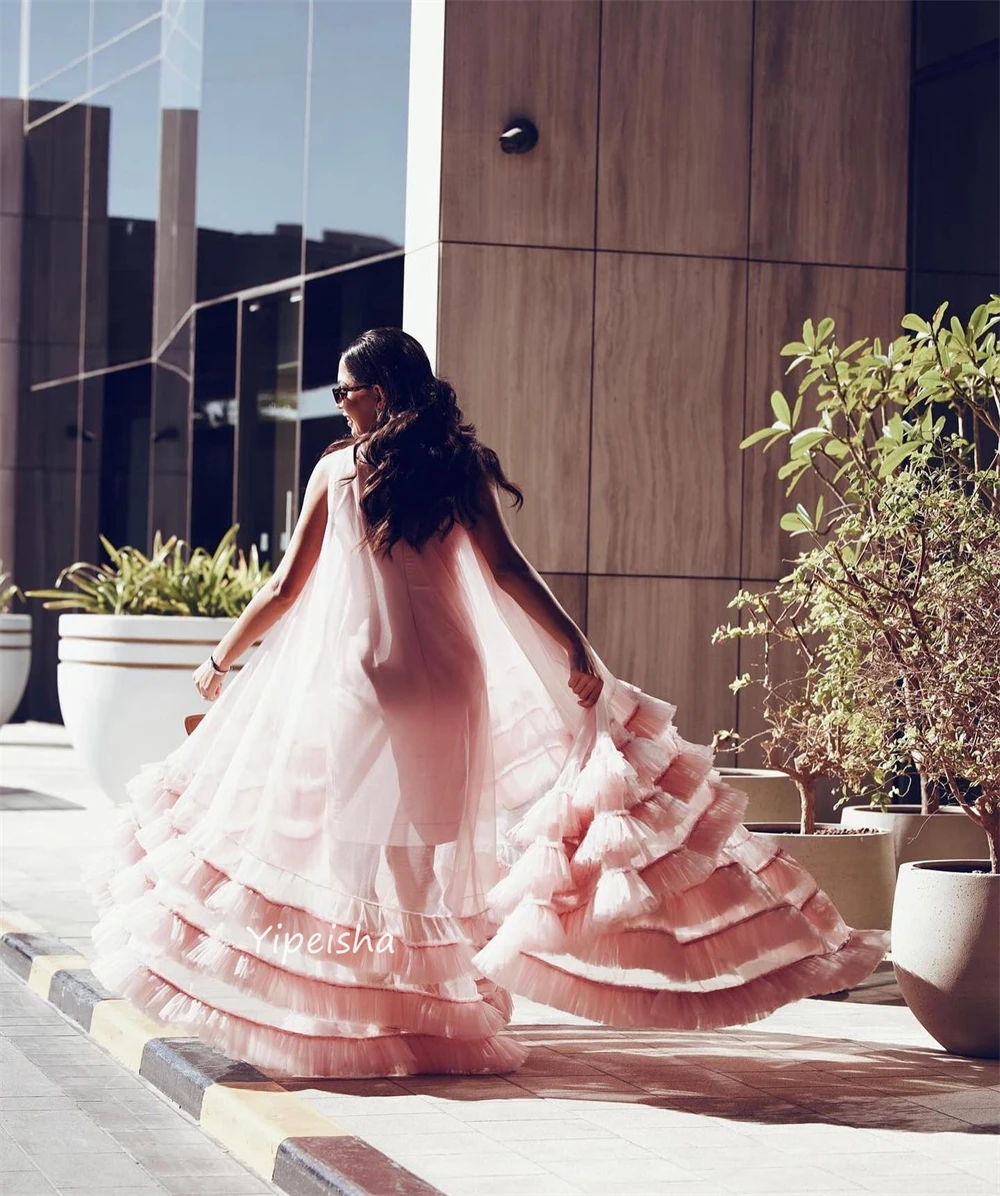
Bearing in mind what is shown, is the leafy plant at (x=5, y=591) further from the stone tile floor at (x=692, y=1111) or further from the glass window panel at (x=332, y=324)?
the stone tile floor at (x=692, y=1111)

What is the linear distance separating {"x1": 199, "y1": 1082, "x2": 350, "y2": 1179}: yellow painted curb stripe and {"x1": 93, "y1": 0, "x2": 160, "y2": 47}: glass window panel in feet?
57.3

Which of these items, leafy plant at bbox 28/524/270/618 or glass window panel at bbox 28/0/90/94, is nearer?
leafy plant at bbox 28/524/270/618

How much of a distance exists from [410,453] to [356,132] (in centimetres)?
1044

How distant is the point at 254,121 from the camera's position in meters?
17.4

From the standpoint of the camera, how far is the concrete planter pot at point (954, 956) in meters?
6.02

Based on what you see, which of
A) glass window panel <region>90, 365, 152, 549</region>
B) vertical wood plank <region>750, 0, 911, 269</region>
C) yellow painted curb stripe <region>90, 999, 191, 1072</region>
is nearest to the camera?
yellow painted curb stripe <region>90, 999, 191, 1072</region>

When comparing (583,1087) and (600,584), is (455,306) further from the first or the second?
(583,1087)

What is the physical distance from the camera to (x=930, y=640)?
6.49m

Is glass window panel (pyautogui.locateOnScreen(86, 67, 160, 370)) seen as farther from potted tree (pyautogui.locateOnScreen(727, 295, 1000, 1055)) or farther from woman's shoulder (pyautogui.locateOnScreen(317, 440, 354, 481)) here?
woman's shoulder (pyautogui.locateOnScreen(317, 440, 354, 481))

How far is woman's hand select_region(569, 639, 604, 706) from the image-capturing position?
5.89 metres

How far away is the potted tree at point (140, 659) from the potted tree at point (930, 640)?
5.27 meters

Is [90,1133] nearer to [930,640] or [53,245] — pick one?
[930,640]

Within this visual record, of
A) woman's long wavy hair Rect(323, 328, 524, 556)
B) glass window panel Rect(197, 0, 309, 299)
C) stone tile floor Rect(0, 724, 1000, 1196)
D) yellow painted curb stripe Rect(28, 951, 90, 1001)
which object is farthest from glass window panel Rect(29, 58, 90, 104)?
woman's long wavy hair Rect(323, 328, 524, 556)

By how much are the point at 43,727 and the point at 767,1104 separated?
58.8 ft
